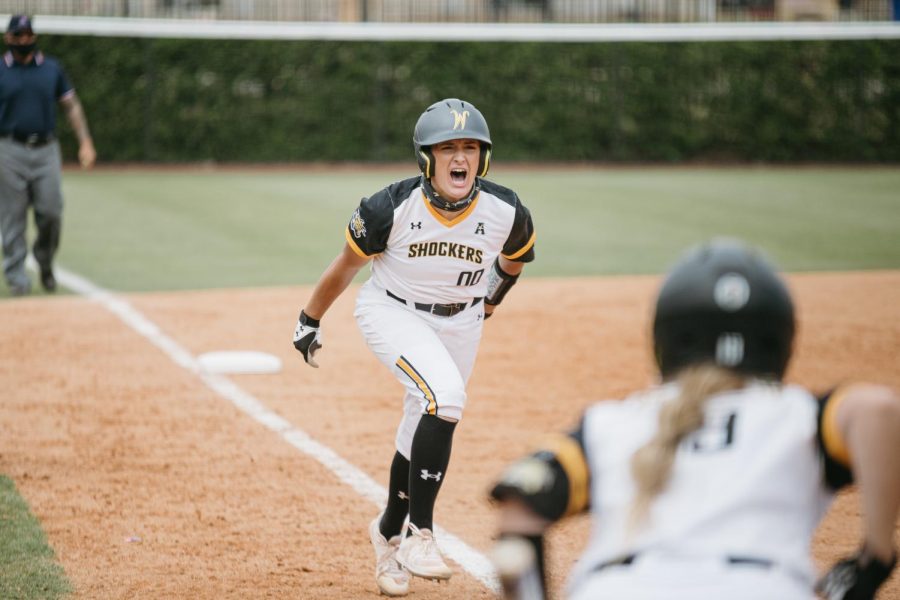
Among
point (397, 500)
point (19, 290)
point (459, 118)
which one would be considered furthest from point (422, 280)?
point (19, 290)

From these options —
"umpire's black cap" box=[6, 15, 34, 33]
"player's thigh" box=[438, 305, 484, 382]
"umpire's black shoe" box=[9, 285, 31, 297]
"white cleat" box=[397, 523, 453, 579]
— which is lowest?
"umpire's black shoe" box=[9, 285, 31, 297]

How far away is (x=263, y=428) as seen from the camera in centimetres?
766

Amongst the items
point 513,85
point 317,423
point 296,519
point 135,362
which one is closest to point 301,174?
point 513,85

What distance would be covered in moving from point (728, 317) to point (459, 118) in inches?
110

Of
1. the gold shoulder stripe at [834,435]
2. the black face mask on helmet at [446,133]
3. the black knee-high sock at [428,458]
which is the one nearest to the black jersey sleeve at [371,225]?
the black face mask on helmet at [446,133]

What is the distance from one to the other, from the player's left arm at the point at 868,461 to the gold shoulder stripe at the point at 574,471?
1.55 feet

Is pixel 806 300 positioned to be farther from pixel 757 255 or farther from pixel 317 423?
pixel 757 255

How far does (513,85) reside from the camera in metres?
25.2

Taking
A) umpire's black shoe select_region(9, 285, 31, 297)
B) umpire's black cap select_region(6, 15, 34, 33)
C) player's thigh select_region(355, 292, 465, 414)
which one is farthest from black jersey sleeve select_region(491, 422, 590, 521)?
umpire's black shoe select_region(9, 285, 31, 297)

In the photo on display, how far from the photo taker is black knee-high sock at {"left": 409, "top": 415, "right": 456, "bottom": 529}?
485 centimetres

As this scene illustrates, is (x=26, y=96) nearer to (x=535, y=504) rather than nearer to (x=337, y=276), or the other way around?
(x=337, y=276)

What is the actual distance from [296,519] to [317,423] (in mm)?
1848

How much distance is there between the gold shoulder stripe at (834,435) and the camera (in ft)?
7.91

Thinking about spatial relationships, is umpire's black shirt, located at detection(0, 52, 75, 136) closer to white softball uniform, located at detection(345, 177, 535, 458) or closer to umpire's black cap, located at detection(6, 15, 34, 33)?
umpire's black cap, located at detection(6, 15, 34, 33)
